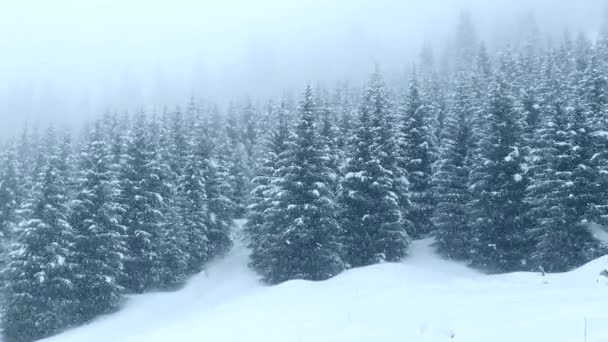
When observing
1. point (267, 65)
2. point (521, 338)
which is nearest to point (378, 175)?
point (521, 338)

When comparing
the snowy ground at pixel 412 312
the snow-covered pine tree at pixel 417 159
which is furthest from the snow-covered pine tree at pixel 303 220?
the snowy ground at pixel 412 312

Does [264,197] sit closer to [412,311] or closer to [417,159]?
[417,159]

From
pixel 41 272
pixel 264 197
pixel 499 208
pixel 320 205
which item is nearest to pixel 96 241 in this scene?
pixel 41 272

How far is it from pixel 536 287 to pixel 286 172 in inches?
779

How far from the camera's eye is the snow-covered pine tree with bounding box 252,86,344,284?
99.6ft

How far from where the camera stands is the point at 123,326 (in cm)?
2748

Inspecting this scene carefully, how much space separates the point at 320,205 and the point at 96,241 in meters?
14.0

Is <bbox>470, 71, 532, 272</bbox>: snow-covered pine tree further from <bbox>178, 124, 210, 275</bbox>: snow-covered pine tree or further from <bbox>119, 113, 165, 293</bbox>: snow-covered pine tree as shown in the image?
<bbox>119, 113, 165, 293</bbox>: snow-covered pine tree

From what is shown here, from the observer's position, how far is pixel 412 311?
12.5 meters

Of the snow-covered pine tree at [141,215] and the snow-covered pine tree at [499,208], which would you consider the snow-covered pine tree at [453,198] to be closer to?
the snow-covered pine tree at [499,208]

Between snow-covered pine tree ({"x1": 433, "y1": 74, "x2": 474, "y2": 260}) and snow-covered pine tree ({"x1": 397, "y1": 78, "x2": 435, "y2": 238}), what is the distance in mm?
1395

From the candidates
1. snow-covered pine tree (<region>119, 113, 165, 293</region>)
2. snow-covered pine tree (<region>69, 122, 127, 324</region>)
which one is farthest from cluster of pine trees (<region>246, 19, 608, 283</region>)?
snow-covered pine tree (<region>69, 122, 127, 324</region>)

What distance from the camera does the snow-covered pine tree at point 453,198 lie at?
109ft

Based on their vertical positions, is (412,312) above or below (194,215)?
below
